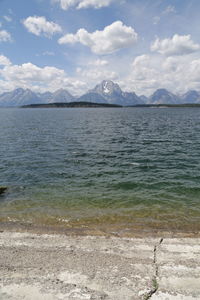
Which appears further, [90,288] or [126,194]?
[126,194]

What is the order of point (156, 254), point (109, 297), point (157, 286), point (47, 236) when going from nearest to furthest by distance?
point (109, 297) < point (157, 286) < point (156, 254) < point (47, 236)

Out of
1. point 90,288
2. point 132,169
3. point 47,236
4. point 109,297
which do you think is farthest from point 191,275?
point 132,169

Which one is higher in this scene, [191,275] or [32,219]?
[191,275]

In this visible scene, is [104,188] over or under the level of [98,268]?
under

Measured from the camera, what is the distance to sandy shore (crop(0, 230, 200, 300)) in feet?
23.9

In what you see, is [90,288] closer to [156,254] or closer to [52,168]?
[156,254]

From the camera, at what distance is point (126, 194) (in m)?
19.5

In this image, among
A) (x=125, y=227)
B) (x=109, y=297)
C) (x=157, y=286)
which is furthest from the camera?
(x=125, y=227)

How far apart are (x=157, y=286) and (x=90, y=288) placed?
8.38 ft

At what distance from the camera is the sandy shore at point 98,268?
7293 mm

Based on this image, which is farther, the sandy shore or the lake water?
the lake water

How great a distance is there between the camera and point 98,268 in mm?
8680

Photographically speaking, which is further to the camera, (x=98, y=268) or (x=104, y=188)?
(x=104, y=188)

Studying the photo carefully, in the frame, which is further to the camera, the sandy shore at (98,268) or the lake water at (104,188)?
the lake water at (104,188)
